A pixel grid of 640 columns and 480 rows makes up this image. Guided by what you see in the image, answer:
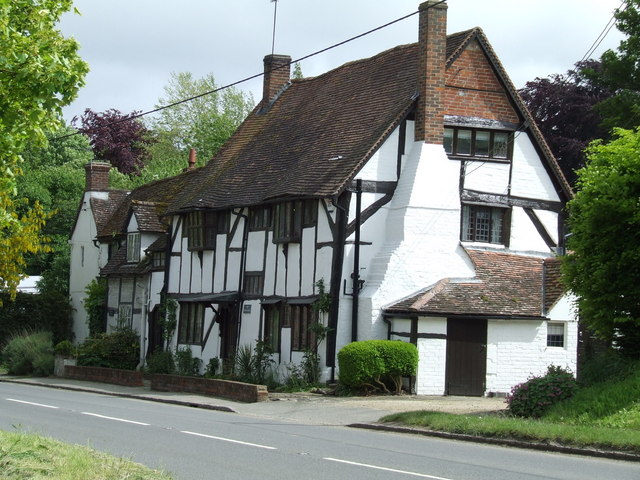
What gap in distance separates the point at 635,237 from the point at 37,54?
453 inches

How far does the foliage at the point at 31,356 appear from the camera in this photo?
39.5 meters

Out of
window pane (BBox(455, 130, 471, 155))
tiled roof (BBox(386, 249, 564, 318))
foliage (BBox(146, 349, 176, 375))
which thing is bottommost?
foliage (BBox(146, 349, 176, 375))

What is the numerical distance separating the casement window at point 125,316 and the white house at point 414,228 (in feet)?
27.4

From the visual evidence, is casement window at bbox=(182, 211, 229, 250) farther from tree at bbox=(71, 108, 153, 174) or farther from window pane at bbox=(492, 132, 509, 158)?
tree at bbox=(71, 108, 153, 174)

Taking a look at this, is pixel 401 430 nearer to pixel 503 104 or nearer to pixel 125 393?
pixel 125 393

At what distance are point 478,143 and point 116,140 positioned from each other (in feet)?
150

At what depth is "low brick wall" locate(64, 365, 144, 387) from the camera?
33.8 meters

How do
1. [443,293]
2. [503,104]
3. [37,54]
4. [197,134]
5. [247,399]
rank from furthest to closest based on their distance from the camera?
[197,134], [503,104], [443,293], [247,399], [37,54]

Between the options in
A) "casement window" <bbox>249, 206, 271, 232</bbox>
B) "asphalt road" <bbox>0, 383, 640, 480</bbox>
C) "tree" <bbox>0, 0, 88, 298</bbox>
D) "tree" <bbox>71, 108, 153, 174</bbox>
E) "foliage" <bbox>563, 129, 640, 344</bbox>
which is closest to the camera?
"asphalt road" <bbox>0, 383, 640, 480</bbox>

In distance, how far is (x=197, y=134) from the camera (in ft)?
237

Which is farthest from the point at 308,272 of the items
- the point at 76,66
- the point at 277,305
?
the point at 76,66

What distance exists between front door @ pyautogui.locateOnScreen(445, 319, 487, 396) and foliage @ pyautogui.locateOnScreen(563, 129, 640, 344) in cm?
804

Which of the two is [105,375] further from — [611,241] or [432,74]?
[611,241]

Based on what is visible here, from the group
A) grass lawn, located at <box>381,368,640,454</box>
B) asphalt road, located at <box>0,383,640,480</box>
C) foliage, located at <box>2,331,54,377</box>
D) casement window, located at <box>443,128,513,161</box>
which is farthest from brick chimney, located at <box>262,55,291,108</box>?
grass lawn, located at <box>381,368,640,454</box>
